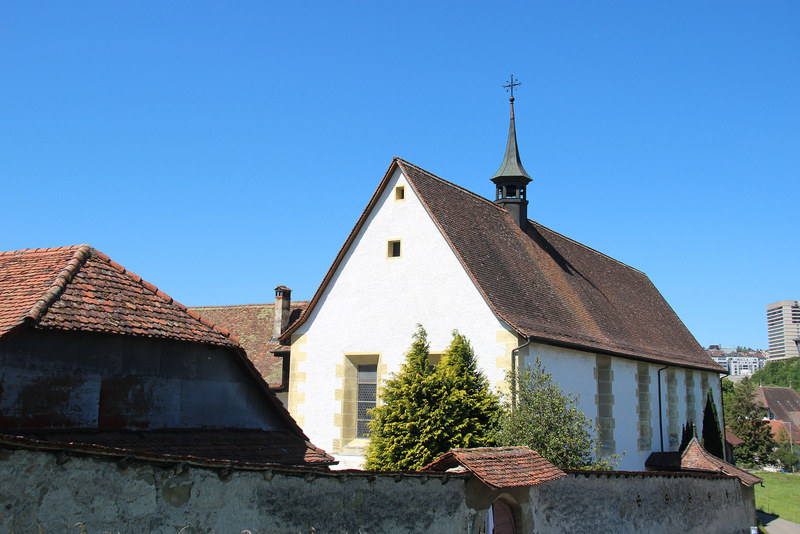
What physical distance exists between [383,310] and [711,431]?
16.1 metres

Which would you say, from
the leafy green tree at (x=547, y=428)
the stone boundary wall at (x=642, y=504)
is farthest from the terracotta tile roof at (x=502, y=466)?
the leafy green tree at (x=547, y=428)

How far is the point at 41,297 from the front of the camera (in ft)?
31.2

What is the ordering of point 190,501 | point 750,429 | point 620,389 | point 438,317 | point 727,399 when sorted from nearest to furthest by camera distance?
point 190,501 < point 438,317 < point 620,389 < point 750,429 < point 727,399

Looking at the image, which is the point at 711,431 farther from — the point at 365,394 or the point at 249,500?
the point at 249,500

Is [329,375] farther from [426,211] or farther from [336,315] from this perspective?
[426,211]

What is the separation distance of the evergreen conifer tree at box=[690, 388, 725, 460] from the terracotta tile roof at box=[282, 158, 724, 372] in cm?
175

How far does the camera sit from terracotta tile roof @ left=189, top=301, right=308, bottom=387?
24.3 metres

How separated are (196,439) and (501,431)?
634cm

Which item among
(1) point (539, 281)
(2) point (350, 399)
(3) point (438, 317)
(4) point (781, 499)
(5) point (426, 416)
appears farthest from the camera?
(4) point (781, 499)

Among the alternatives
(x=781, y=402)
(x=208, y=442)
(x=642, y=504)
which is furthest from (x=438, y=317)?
(x=781, y=402)

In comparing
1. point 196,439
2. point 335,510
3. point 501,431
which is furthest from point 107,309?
point 501,431

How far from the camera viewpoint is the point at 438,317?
16.8 meters

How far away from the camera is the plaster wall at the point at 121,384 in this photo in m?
9.04

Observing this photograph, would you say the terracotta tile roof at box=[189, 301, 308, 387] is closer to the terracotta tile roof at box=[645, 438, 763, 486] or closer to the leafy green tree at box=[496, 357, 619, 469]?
the leafy green tree at box=[496, 357, 619, 469]
